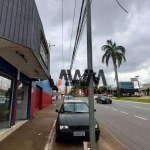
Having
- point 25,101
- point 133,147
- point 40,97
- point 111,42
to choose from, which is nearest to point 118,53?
point 111,42

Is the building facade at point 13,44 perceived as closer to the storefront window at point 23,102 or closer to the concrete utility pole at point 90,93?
the storefront window at point 23,102

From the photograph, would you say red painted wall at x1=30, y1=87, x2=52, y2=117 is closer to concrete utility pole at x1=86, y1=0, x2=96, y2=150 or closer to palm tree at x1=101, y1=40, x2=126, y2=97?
concrete utility pole at x1=86, y1=0, x2=96, y2=150

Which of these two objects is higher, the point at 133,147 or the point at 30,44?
the point at 30,44

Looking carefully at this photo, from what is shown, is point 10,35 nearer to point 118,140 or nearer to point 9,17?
point 9,17

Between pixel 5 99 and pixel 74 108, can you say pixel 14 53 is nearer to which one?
pixel 5 99

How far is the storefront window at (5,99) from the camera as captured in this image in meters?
6.74

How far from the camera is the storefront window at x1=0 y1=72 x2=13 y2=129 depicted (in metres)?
6.74

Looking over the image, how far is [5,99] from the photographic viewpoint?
23.5 ft

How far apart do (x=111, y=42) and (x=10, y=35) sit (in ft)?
138

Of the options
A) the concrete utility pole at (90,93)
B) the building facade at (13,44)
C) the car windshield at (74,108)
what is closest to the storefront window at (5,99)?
the building facade at (13,44)

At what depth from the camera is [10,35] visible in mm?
4422

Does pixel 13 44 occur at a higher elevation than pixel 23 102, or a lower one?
higher

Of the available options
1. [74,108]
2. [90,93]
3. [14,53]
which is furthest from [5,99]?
[90,93]

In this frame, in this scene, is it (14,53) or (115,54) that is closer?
(14,53)
